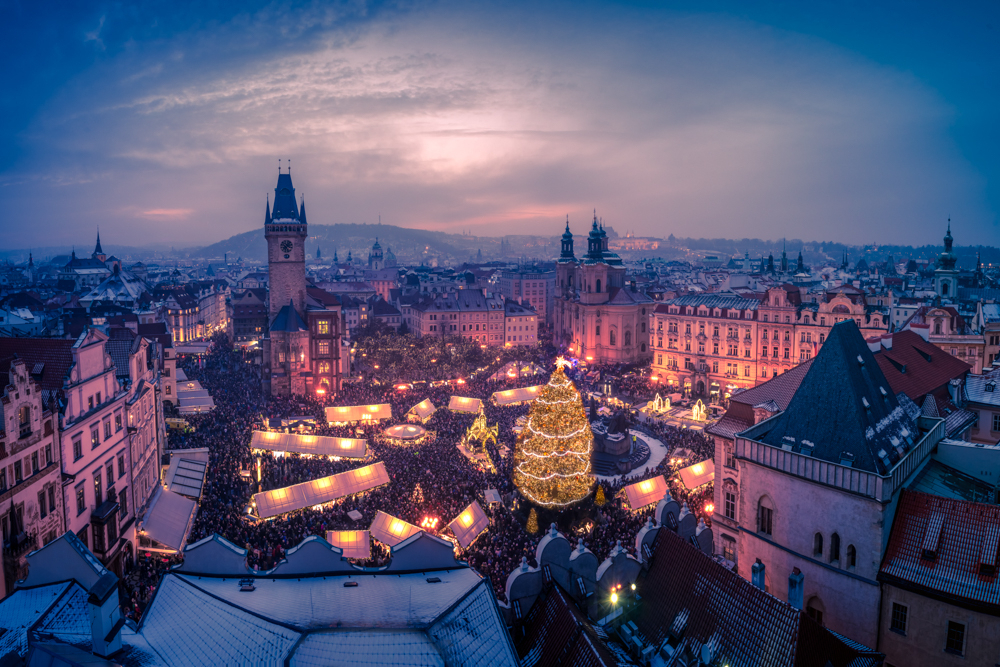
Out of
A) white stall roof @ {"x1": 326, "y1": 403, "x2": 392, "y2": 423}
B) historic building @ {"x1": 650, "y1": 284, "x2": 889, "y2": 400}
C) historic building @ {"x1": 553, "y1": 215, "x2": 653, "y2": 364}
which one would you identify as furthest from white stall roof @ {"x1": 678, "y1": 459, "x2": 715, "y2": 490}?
historic building @ {"x1": 553, "y1": 215, "x2": 653, "y2": 364}

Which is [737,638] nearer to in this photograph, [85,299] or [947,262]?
[947,262]

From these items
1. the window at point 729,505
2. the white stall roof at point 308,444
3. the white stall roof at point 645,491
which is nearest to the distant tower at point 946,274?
the white stall roof at point 645,491

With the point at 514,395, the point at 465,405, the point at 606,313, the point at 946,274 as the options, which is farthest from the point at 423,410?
the point at 946,274

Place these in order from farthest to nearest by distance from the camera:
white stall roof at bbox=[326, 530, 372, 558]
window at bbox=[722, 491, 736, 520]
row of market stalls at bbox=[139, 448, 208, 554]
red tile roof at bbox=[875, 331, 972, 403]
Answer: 1. red tile roof at bbox=[875, 331, 972, 403]
2. row of market stalls at bbox=[139, 448, 208, 554]
3. white stall roof at bbox=[326, 530, 372, 558]
4. window at bbox=[722, 491, 736, 520]

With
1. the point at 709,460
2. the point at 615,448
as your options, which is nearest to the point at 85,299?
the point at 615,448

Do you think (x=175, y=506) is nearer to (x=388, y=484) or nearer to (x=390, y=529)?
(x=388, y=484)

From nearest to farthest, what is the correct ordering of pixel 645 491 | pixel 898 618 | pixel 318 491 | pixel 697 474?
pixel 898 618 → pixel 318 491 → pixel 645 491 → pixel 697 474

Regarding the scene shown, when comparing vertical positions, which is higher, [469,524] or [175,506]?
[175,506]

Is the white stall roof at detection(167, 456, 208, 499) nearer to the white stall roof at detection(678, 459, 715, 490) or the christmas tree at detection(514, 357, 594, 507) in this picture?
the christmas tree at detection(514, 357, 594, 507)
